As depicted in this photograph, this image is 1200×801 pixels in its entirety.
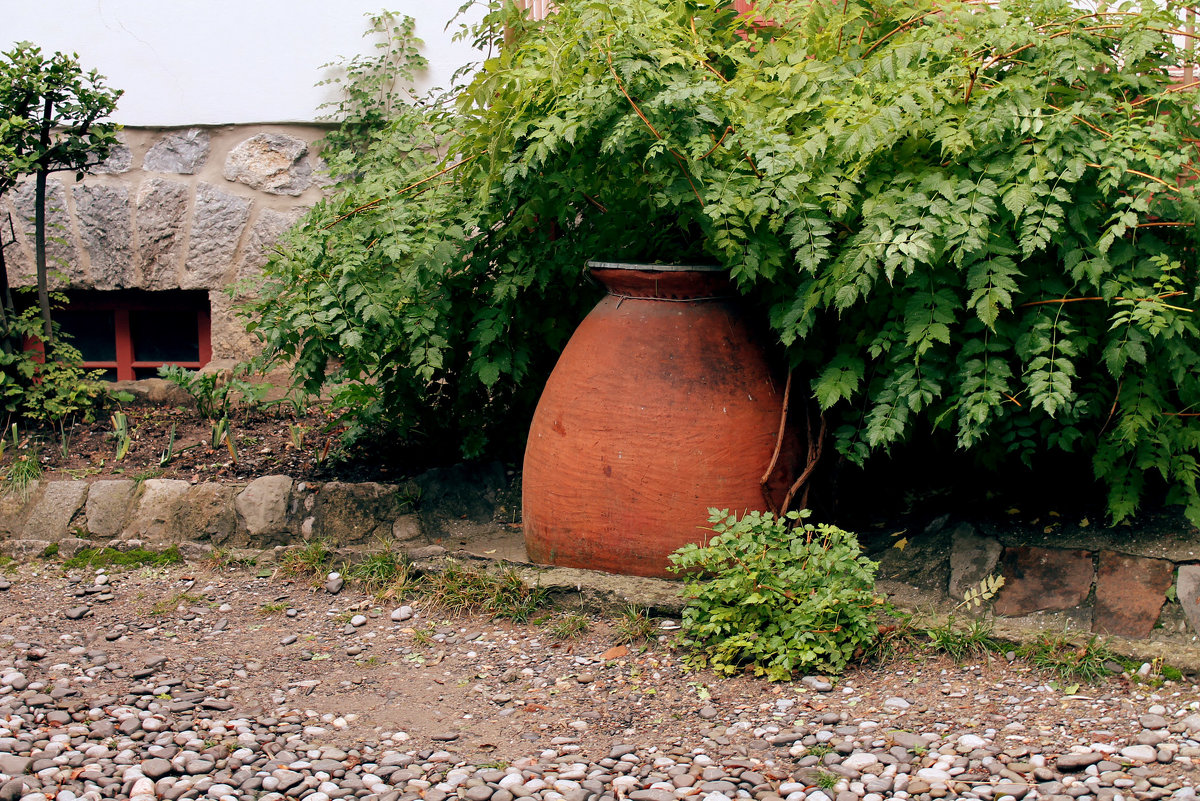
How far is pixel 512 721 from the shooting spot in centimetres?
225

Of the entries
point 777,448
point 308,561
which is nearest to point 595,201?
point 777,448

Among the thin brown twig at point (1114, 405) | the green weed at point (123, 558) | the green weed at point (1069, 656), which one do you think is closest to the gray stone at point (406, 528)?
the green weed at point (123, 558)

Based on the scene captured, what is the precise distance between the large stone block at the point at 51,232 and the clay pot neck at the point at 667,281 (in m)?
2.84

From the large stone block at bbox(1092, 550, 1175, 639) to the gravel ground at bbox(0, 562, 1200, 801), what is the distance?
0.65 feet

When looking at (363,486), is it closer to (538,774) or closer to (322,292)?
(322,292)

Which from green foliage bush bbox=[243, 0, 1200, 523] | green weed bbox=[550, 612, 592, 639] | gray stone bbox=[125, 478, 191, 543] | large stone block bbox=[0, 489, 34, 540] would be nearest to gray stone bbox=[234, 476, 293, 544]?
gray stone bbox=[125, 478, 191, 543]

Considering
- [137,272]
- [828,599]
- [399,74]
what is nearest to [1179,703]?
[828,599]

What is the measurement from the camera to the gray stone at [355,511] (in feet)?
11.0

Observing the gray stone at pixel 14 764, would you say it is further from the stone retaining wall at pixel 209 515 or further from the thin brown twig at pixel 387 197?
the thin brown twig at pixel 387 197

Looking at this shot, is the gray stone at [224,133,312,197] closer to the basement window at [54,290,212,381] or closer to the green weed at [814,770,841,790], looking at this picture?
the basement window at [54,290,212,381]

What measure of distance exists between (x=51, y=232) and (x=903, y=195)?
391 cm

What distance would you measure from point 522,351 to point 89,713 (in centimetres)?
162

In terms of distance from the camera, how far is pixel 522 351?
3.20 m

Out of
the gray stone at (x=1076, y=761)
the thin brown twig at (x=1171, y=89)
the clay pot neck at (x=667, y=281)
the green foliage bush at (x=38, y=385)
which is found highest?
the thin brown twig at (x=1171, y=89)
